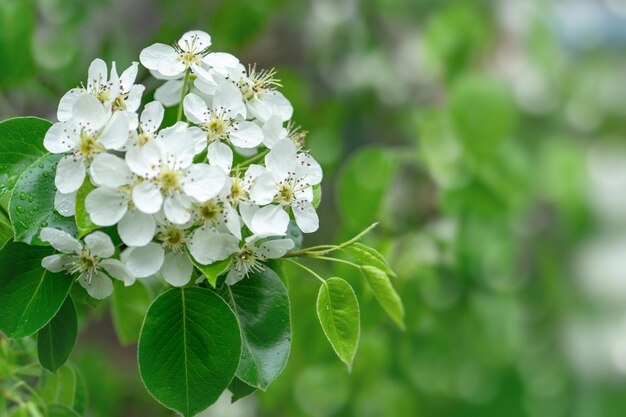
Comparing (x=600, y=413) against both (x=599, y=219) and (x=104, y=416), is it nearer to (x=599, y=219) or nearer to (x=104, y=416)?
(x=599, y=219)

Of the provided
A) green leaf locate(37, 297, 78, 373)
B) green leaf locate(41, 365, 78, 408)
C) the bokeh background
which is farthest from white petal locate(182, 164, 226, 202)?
the bokeh background

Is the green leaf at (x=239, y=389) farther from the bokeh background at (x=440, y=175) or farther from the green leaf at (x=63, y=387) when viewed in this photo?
the bokeh background at (x=440, y=175)

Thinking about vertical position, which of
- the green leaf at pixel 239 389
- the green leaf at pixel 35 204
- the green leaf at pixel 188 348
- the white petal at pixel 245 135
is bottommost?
the green leaf at pixel 239 389

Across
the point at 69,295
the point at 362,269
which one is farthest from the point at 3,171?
the point at 362,269

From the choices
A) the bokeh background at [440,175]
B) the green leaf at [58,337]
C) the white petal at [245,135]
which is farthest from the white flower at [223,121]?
the bokeh background at [440,175]

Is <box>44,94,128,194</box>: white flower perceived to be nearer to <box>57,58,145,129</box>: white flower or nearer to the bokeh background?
<box>57,58,145,129</box>: white flower

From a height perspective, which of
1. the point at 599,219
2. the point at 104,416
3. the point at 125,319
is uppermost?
the point at 125,319
